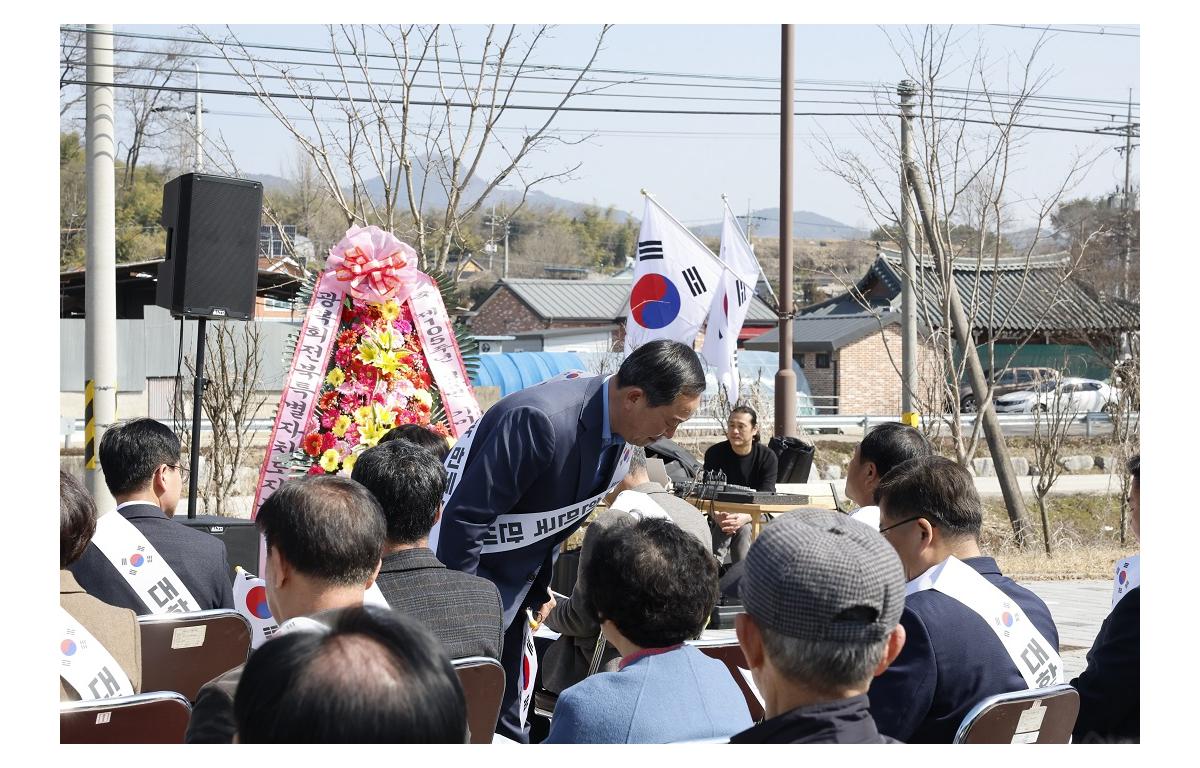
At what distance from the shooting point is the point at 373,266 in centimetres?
625

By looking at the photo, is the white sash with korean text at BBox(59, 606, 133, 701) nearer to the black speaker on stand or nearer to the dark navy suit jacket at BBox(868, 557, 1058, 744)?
the dark navy suit jacket at BBox(868, 557, 1058, 744)

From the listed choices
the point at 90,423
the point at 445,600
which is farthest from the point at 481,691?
the point at 90,423

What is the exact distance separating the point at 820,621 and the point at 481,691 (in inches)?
47.1

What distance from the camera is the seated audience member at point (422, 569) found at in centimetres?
296

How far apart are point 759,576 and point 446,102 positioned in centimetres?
843

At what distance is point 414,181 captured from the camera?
384 inches

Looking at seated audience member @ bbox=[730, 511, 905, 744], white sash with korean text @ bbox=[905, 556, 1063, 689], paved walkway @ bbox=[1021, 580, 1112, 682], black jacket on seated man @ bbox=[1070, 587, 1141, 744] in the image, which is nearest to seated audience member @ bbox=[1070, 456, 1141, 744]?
black jacket on seated man @ bbox=[1070, 587, 1141, 744]

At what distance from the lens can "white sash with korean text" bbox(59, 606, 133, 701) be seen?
2699 mm

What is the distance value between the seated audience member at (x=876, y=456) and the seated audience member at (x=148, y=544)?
2151 millimetres

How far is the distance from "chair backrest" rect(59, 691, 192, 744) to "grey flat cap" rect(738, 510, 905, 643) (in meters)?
1.36

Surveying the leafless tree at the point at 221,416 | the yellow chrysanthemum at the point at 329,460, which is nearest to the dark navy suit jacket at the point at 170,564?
the yellow chrysanthemum at the point at 329,460

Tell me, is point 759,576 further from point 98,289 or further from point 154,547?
point 98,289
